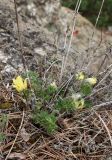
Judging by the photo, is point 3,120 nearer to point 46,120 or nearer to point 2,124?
point 2,124

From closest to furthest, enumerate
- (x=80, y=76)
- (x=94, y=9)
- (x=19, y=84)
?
(x=19, y=84)
(x=80, y=76)
(x=94, y=9)

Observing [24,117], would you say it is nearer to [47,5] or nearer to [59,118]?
[59,118]

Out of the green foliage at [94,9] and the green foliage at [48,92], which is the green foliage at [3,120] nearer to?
the green foliage at [48,92]

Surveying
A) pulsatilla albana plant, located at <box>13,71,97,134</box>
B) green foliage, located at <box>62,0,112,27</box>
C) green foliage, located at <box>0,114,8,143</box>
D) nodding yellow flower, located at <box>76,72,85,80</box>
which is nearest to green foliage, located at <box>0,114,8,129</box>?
green foliage, located at <box>0,114,8,143</box>

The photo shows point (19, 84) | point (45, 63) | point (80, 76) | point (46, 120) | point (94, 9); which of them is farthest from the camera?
point (94, 9)

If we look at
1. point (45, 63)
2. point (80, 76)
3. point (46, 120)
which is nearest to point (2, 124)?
point (46, 120)

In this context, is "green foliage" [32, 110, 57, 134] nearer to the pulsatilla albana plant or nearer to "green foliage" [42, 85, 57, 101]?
the pulsatilla albana plant

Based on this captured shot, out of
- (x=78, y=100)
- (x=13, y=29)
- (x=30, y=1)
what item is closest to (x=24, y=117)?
(x=78, y=100)
